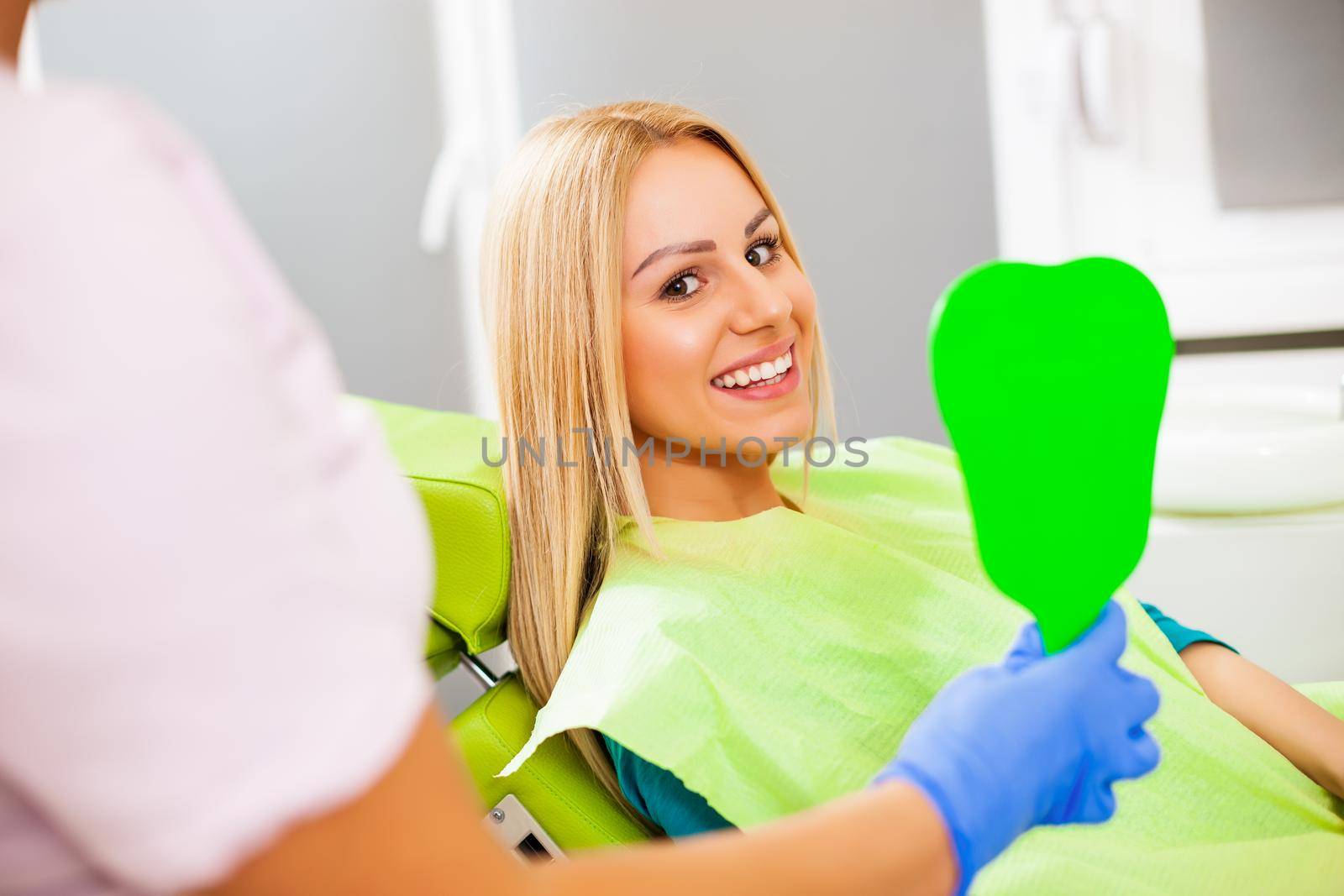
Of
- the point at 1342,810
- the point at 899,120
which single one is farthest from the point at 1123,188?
the point at 1342,810

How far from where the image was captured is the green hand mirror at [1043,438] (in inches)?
27.3

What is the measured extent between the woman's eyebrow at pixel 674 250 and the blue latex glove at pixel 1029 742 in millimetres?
502

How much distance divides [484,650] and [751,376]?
13.4 inches

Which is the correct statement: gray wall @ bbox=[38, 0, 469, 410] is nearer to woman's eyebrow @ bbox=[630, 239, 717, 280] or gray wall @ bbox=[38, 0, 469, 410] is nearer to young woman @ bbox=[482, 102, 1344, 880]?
young woman @ bbox=[482, 102, 1344, 880]

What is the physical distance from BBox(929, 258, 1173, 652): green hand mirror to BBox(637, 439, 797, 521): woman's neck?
0.47 m

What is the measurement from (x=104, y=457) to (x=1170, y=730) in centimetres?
93

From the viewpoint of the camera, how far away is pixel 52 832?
0.42 meters

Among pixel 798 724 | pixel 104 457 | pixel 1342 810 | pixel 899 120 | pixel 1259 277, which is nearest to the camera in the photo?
pixel 104 457

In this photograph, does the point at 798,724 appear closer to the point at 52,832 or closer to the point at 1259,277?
the point at 52,832

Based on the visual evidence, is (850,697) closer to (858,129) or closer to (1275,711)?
(1275,711)

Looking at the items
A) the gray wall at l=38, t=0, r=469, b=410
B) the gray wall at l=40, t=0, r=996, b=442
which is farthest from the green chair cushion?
the gray wall at l=38, t=0, r=469, b=410

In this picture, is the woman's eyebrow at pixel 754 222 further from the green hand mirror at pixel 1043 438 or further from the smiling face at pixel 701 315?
the green hand mirror at pixel 1043 438

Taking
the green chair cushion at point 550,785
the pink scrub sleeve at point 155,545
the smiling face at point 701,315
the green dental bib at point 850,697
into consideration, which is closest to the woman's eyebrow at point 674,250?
the smiling face at point 701,315

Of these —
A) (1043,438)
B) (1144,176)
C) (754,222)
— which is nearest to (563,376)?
(754,222)
